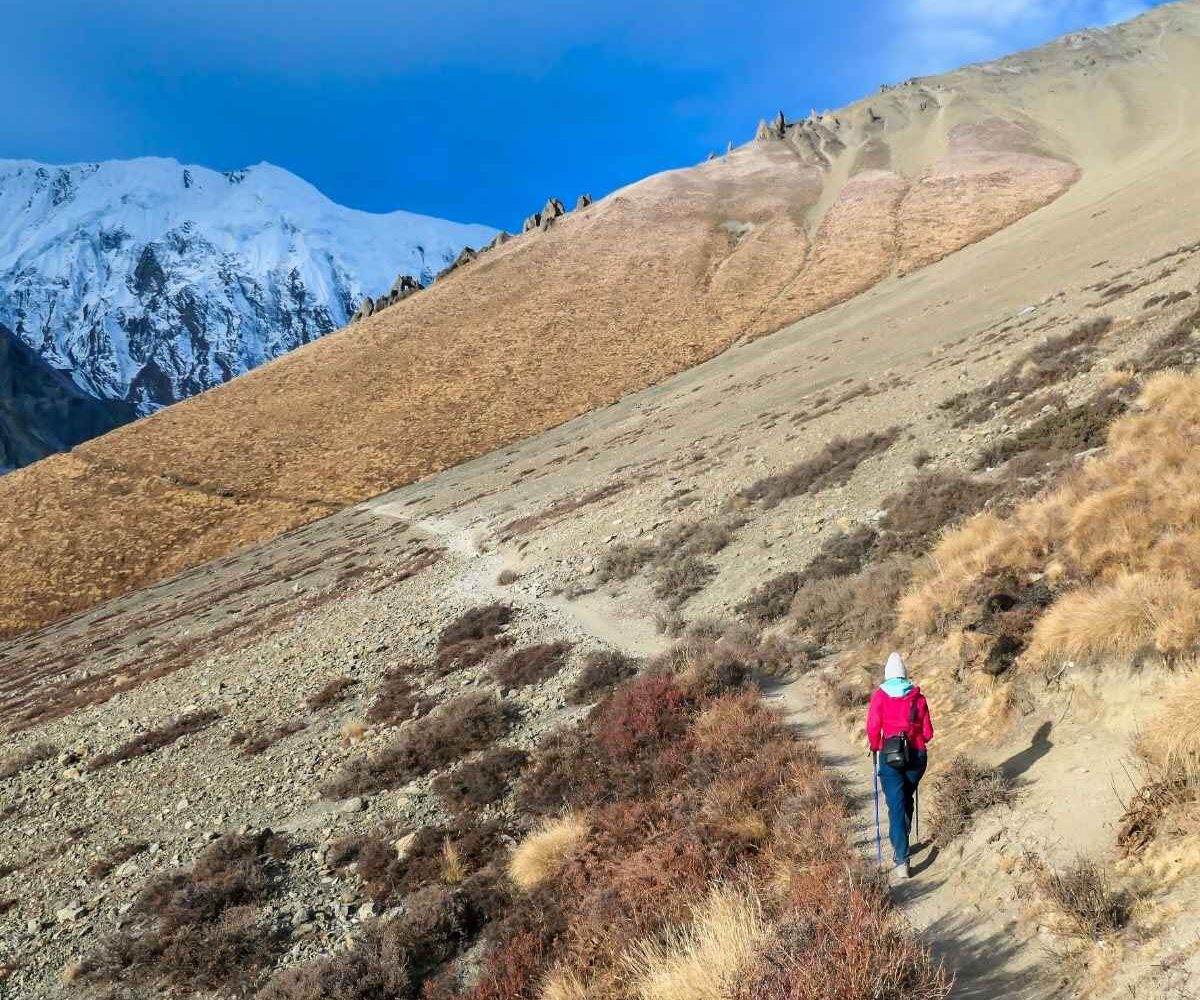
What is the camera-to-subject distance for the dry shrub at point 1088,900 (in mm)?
4531

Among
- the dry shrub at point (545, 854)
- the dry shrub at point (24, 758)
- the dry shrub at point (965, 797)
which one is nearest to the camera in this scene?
the dry shrub at point (965, 797)

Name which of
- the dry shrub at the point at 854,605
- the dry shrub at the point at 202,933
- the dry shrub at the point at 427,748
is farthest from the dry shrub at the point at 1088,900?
the dry shrub at the point at 427,748

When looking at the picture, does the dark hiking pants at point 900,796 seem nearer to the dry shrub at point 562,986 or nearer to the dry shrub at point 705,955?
the dry shrub at point 705,955

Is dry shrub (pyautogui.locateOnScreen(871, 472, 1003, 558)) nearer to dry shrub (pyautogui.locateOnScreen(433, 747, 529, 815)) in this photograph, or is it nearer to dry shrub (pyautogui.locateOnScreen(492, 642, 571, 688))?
dry shrub (pyautogui.locateOnScreen(492, 642, 571, 688))

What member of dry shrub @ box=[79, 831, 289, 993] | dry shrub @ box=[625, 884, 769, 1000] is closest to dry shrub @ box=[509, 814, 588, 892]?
dry shrub @ box=[625, 884, 769, 1000]

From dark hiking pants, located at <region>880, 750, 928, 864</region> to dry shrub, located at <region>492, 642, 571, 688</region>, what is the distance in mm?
8324

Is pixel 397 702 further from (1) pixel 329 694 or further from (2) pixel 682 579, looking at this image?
(2) pixel 682 579

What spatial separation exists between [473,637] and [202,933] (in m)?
9.24

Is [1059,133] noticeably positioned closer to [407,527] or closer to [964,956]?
[407,527]

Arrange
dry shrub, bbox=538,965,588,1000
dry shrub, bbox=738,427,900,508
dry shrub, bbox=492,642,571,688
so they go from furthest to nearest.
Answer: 1. dry shrub, bbox=738,427,900,508
2. dry shrub, bbox=492,642,571,688
3. dry shrub, bbox=538,965,588,1000

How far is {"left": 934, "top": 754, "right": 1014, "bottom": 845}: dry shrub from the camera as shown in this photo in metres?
6.22

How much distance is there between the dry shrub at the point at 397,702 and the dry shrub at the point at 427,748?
1.07 metres

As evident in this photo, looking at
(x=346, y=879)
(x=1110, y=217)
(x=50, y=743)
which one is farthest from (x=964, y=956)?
(x=1110, y=217)

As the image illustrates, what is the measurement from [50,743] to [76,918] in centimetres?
1103
